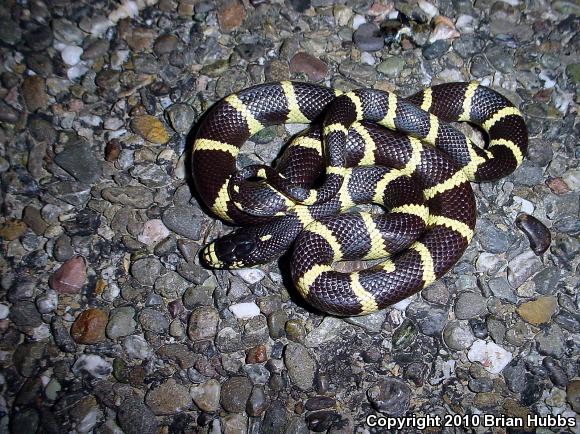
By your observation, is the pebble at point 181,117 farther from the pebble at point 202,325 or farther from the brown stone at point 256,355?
the brown stone at point 256,355

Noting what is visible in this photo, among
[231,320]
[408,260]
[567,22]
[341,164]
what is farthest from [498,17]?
[231,320]

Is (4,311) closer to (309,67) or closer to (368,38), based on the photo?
(309,67)

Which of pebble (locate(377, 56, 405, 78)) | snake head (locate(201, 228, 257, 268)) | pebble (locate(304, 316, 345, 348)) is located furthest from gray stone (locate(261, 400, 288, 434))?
pebble (locate(377, 56, 405, 78))

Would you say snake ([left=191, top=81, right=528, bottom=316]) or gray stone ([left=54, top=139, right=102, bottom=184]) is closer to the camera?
snake ([left=191, top=81, right=528, bottom=316])

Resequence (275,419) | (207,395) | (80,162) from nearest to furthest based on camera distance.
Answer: (275,419)
(207,395)
(80,162)

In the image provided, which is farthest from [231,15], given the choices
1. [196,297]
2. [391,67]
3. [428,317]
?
[428,317]

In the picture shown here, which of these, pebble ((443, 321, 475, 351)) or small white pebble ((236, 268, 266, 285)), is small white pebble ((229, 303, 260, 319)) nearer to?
small white pebble ((236, 268, 266, 285))

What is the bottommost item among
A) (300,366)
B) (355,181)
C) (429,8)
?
(300,366)
